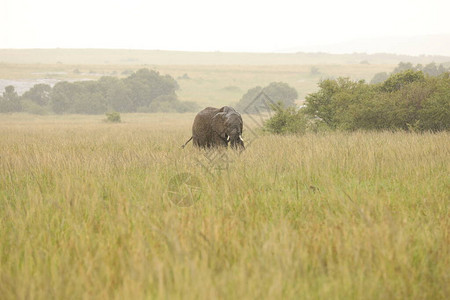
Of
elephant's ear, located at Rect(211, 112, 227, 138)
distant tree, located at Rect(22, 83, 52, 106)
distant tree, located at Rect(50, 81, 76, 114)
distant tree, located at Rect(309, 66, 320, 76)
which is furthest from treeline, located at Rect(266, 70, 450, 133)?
distant tree, located at Rect(309, 66, 320, 76)

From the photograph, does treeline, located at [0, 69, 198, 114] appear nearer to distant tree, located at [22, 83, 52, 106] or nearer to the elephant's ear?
distant tree, located at [22, 83, 52, 106]

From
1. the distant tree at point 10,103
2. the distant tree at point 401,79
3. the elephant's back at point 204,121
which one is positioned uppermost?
the distant tree at point 401,79

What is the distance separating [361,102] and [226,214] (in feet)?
40.0

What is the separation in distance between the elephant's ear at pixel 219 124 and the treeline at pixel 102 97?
38.6m

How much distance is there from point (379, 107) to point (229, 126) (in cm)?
727

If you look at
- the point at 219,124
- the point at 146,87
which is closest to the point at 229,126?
the point at 219,124

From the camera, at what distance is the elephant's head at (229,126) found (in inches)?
364

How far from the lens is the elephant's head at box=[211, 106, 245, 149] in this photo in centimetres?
924

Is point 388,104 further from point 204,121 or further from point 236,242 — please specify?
point 236,242

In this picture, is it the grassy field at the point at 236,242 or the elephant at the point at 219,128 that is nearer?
the grassy field at the point at 236,242

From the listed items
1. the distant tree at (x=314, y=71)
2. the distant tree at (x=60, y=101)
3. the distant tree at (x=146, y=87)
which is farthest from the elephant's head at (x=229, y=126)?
the distant tree at (x=314, y=71)

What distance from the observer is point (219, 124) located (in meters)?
9.70

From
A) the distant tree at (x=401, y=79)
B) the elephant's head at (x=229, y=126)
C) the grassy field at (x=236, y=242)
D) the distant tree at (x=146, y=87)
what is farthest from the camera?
the distant tree at (x=146, y=87)

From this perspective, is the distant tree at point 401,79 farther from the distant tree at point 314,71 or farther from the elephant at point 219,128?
the distant tree at point 314,71
